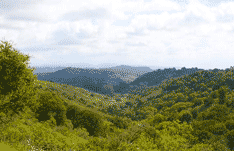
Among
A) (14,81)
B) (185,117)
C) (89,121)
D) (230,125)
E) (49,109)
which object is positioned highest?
(14,81)

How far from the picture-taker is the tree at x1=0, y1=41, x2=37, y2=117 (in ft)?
63.8

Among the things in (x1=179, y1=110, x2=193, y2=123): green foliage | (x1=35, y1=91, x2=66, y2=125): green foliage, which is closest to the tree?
(x1=35, y1=91, x2=66, y2=125): green foliage

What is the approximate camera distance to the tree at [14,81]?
765 inches

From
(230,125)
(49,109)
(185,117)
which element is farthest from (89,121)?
(185,117)

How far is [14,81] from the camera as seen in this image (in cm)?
1980

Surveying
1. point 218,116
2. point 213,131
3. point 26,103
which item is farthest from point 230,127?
point 26,103

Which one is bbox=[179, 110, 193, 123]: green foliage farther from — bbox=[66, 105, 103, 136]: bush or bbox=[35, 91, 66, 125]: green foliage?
bbox=[35, 91, 66, 125]: green foliage

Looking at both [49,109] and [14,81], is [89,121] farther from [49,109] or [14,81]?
[14,81]

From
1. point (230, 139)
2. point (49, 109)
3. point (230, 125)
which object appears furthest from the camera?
point (230, 125)

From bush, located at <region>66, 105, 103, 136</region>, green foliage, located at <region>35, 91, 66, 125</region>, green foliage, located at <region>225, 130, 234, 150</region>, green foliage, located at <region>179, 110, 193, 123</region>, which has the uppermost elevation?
green foliage, located at <region>35, 91, 66, 125</region>

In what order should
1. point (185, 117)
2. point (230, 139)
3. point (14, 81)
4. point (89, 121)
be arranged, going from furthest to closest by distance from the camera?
point (185, 117)
point (230, 139)
point (89, 121)
point (14, 81)

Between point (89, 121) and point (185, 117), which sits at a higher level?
point (89, 121)

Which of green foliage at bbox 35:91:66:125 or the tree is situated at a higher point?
the tree

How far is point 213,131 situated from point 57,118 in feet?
164
